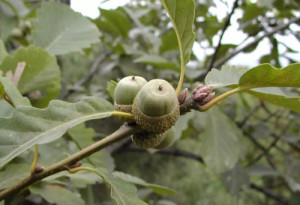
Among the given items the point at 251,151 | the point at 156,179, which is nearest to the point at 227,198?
the point at 251,151

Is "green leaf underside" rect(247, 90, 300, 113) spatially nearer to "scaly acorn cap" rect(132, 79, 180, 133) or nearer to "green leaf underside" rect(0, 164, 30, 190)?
"scaly acorn cap" rect(132, 79, 180, 133)

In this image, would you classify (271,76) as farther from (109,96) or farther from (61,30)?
(109,96)

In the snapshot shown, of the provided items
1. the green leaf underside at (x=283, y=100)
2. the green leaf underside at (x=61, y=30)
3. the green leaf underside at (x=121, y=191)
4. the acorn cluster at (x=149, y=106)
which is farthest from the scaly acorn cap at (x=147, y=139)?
the green leaf underside at (x=61, y=30)

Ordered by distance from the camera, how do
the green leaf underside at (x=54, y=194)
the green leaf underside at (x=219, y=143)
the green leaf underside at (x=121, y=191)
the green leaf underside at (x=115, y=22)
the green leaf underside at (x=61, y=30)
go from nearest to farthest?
the green leaf underside at (x=121, y=191)
the green leaf underside at (x=54, y=194)
the green leaf underside at (x=61, y=30)
the green leaf underside at (x=219, y=143)
the green leaf underside at (x=115, y=22)

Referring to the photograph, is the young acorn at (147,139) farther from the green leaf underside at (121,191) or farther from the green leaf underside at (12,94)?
the green leaf underside at (12,94)

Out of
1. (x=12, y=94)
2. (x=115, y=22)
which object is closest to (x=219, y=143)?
(x=115, y=22)

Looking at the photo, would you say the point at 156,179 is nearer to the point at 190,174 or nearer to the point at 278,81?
the point at 190,174

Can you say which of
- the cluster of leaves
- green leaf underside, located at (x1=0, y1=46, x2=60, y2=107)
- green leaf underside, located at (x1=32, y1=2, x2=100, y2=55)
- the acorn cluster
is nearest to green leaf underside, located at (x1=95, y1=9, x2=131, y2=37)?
the cluster of leaves
